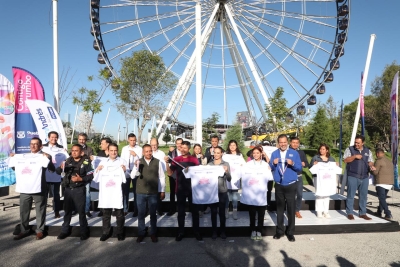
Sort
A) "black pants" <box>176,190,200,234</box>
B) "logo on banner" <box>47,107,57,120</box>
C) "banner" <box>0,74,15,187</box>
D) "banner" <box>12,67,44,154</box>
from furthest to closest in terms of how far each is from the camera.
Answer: "banner" <box>12,67,44,154</box> < "logo on banner" <box>47,107,57,120</box> < "banner" <box>0,74,15,187</box> < "black pants" <box>176,190,200,234</box>

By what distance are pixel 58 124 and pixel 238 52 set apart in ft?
49.5

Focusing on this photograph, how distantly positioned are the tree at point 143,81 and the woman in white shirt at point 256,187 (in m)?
15.8

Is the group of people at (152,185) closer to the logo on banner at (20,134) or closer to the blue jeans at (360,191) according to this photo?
the blue jeans at (360,191)

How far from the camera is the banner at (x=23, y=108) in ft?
28.1

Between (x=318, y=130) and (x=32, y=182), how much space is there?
25456 mm

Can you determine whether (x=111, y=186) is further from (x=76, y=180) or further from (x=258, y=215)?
(x=258, y=215)

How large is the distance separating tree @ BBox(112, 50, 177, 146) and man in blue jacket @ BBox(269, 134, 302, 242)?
15875 mm

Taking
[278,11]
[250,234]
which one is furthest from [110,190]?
[278,11]

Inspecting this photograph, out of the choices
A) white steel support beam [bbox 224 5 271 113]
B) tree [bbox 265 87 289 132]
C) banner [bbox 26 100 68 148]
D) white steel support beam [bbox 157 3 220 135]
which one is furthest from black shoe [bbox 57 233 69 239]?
white steel support beam [bbox 224 5 271 113]

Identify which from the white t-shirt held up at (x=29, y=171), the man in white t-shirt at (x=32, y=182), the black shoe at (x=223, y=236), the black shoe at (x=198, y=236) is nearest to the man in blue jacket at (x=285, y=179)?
the black shoe at (x=223, y=236)

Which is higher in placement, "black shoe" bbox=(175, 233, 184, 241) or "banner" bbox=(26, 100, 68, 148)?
"banner" bbox=(26, 100, 68, 148)

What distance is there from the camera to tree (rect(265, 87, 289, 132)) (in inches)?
639

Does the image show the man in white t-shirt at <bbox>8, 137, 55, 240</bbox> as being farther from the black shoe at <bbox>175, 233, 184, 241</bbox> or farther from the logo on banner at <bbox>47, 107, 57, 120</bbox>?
the black shoe at <bbox>175, 233, 184, 241</bbox>

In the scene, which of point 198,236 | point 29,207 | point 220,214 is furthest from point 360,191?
point 29,207
